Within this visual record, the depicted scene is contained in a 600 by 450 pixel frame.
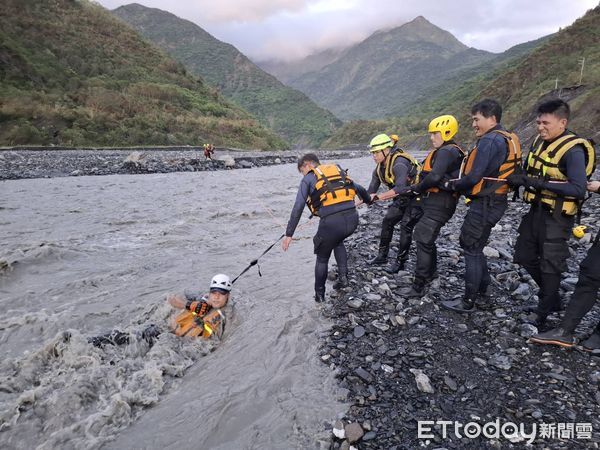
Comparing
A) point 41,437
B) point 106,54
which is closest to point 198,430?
point 41,437

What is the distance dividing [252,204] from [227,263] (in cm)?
825

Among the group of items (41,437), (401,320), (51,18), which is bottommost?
(41,437)

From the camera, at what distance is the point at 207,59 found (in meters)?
175

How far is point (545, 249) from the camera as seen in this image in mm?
4625

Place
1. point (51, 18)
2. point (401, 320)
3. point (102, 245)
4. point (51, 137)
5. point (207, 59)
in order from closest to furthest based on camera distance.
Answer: point (401, 320) → point (102, 245) → point (51, 137) → point (51, 18) → point (207, 59)

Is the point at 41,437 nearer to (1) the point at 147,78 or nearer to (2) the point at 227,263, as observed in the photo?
(2) the point at 227,263

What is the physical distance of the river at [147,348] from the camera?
4000 mm

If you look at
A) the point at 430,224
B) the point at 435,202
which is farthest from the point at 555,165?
the point at 430,224

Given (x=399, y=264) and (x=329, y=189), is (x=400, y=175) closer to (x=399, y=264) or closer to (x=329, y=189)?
(x=329, y=189)

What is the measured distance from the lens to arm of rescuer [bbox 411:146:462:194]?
5.47 meters

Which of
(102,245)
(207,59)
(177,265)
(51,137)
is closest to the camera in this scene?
(177,265)

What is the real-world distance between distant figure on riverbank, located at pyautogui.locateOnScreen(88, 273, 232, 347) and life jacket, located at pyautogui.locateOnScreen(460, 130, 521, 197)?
4.29 meters

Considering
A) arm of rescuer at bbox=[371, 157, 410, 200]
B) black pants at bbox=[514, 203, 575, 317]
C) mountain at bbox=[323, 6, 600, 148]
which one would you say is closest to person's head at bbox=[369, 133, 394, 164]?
arm of rescuer at bbox=[371, 157, 410, 200]

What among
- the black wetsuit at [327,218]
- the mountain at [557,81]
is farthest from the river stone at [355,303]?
the mountain at [557,81]
